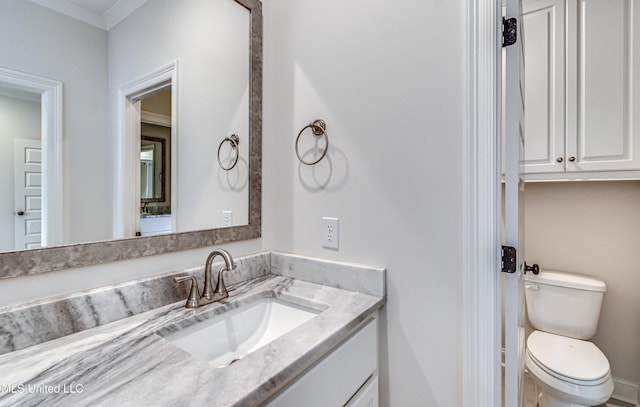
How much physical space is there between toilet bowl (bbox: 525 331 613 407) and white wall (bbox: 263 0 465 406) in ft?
3.10

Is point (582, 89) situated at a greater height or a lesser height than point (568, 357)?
greater

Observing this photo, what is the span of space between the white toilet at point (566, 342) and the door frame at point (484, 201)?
35.9 inches

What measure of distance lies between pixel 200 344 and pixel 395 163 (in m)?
0.85

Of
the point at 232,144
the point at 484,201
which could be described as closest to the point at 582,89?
the point at 484,201

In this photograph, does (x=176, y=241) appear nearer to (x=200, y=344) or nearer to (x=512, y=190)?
(x=200, y=344)

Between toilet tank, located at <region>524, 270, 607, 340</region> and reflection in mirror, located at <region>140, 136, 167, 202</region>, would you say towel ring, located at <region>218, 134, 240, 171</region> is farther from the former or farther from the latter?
toilet tank, located at <region>524, 270, 607, 340</region>

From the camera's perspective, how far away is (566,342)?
65.3 inches

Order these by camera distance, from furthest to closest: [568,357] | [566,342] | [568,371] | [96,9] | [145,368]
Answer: [566,342]
[568,357]
[568,371]
[96,9]
[145,368]

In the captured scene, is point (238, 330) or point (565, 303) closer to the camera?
point (238, 330)

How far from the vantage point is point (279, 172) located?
1300mm

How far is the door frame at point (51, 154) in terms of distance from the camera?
719 mm

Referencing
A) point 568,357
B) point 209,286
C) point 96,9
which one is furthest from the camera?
point 568,357

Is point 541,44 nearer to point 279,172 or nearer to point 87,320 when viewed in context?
point 279,172

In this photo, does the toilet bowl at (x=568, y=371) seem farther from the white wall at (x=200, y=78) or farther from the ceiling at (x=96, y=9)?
the ceiling at (x=96, y=9)
